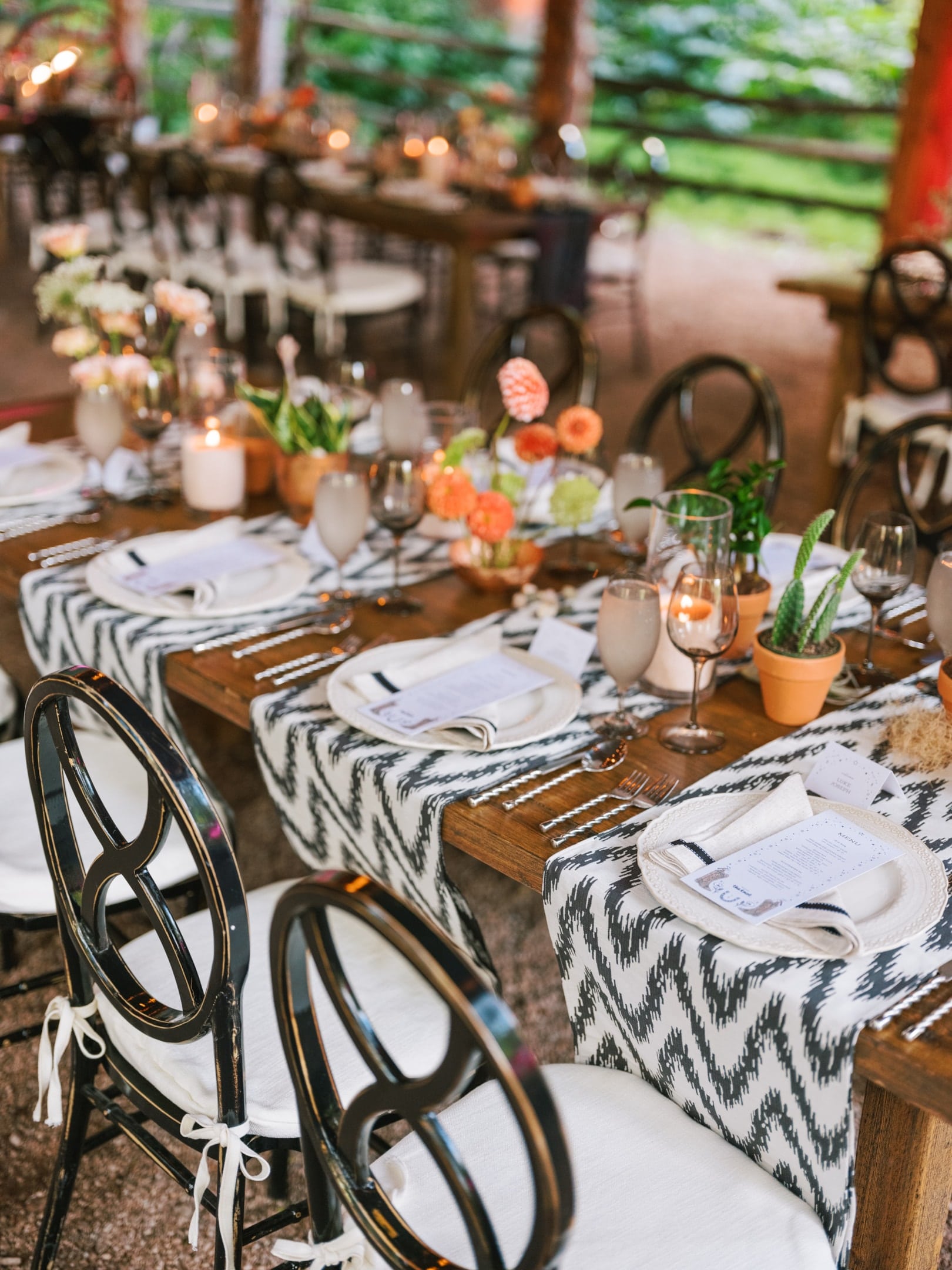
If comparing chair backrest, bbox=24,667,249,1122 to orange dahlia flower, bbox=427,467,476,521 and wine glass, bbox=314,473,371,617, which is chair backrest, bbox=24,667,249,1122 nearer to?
wine glass, bbox=314,473,371,617

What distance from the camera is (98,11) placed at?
38.1 ft

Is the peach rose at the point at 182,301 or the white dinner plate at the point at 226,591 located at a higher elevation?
the peach rose at the point at 182,301

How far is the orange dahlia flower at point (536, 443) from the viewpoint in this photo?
1931mm

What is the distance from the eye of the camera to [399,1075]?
37.6 inches

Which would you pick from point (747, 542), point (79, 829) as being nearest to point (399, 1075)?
point (79, 829)

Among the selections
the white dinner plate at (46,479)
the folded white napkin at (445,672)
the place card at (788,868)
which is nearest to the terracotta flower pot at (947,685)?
the place card at (788,868)

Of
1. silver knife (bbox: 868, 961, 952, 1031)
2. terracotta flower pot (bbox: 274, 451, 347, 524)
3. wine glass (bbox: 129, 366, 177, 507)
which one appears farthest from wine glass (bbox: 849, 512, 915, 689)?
wine glass (bbox: 129, 366, 177, 507)

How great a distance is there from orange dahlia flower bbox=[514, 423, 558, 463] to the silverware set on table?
23.2 inches

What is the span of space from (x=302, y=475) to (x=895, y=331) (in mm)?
2483

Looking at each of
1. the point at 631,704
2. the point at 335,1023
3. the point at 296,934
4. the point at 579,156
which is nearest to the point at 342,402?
the point at 631,704

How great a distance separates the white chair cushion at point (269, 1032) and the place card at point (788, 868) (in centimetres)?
29

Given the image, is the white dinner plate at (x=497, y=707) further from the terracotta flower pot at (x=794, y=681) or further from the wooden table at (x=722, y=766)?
the terracotta flower pot at (x=794, y=681)

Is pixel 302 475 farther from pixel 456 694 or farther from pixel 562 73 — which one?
pixel 562 73

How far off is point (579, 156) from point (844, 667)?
5399 millimetres
